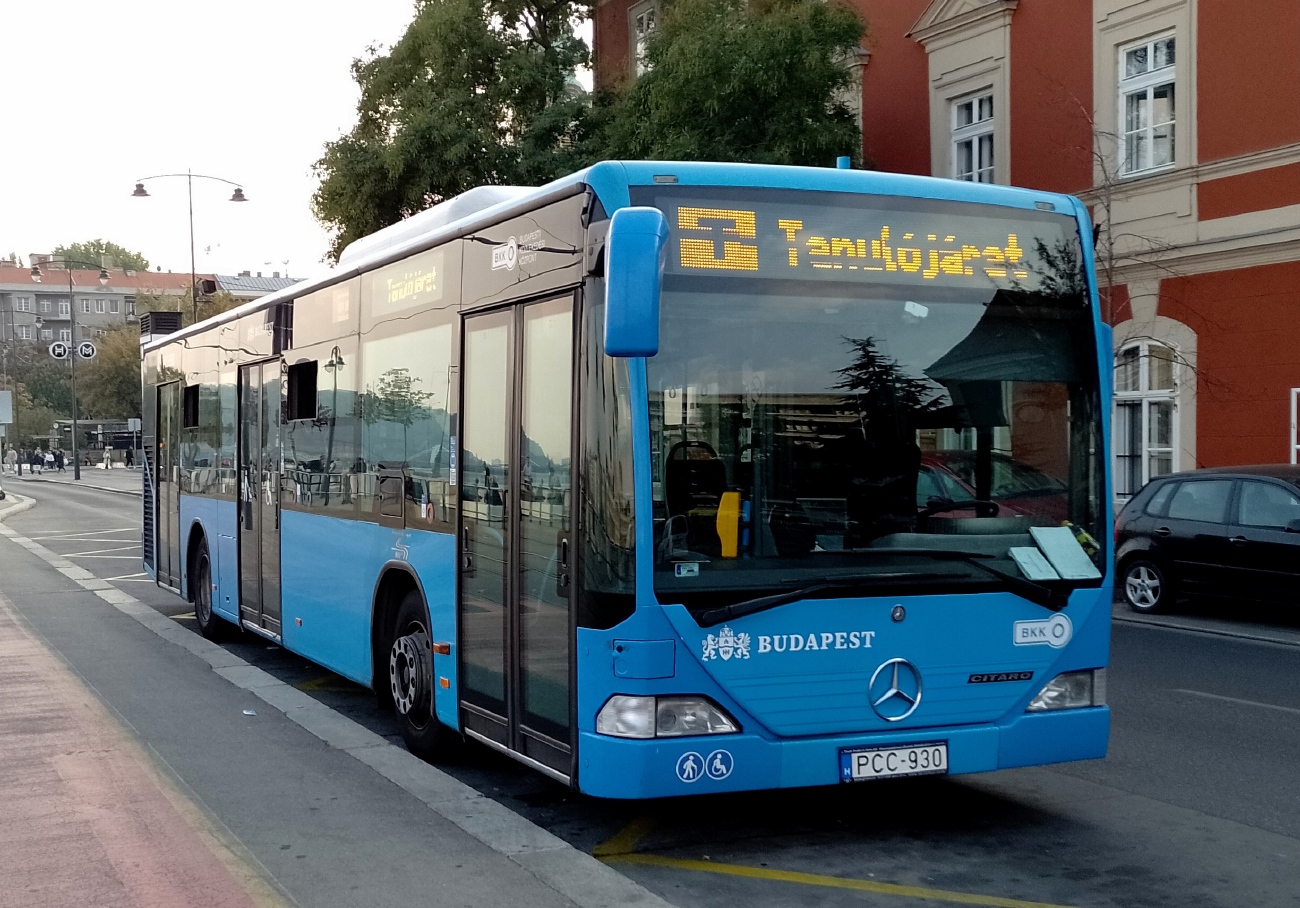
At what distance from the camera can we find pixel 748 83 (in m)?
21.9

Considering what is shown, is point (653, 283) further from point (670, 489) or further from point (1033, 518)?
point (1033, 518)

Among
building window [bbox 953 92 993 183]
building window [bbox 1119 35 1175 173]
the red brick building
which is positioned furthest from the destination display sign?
building window [bbox 953 92 993 183]

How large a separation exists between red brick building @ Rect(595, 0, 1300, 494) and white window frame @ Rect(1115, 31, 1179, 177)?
28mm

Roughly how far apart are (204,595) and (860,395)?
902 cm

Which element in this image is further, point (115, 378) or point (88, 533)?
point (115, 378)

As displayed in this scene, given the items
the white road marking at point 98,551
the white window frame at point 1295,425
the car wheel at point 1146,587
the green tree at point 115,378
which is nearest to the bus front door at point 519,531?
the car wheel at point 1146,587

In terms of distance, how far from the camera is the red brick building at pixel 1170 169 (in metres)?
19.0

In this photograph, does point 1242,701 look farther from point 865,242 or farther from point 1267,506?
point 865,242

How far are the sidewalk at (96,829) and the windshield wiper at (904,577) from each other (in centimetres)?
198

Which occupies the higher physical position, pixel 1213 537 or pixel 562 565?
pixel 562 565

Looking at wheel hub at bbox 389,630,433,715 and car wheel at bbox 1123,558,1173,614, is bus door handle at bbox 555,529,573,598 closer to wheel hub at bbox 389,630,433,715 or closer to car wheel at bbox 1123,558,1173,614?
wheel hub at bbox 389,630,433,715

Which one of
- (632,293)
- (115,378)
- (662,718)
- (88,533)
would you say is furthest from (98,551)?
(115,378)

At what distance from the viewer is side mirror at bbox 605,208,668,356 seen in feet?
16.8

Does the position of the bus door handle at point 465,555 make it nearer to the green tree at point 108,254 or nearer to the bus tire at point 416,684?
the bus tire at point 416,684
